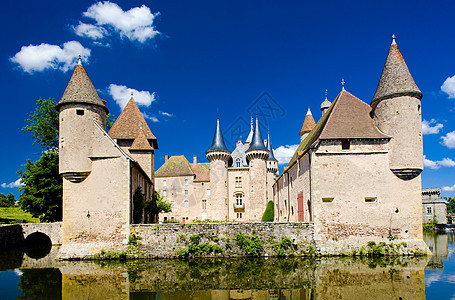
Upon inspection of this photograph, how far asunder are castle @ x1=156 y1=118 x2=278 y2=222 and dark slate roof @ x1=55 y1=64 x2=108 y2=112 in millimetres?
21280

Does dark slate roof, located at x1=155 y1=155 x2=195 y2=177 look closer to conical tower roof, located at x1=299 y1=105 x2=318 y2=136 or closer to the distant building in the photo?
conical tower roof, located at x1=299 y1=105 x2=318 y2=136

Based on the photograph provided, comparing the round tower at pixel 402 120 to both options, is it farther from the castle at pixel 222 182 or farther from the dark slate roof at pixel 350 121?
the castle at pixel 222 182

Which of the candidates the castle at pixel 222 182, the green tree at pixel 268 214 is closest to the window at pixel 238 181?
the castle at pixel 222 182

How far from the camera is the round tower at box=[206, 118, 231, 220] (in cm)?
3966

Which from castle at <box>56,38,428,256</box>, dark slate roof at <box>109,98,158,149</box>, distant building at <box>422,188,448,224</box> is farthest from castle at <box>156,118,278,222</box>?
distant building at <box>422,188,448,224</box>

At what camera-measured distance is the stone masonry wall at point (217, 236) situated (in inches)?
707

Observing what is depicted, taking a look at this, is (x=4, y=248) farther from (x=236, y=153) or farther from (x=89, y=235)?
(x=236, y=153)

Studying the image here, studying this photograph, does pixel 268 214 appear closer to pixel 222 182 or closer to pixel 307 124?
pixel 222 182

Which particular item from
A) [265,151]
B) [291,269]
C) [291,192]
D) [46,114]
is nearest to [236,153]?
[265,151]

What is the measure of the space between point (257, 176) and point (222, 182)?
4152 millimetres

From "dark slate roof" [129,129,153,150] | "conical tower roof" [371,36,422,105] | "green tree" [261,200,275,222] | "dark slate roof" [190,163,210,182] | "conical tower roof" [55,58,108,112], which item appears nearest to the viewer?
"conical tower roof" [371,36,422,105]

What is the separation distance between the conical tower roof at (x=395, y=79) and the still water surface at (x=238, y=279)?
27.6ft

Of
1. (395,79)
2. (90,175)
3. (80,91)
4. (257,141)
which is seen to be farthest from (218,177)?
(395,79)

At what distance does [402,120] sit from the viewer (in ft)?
58.6
